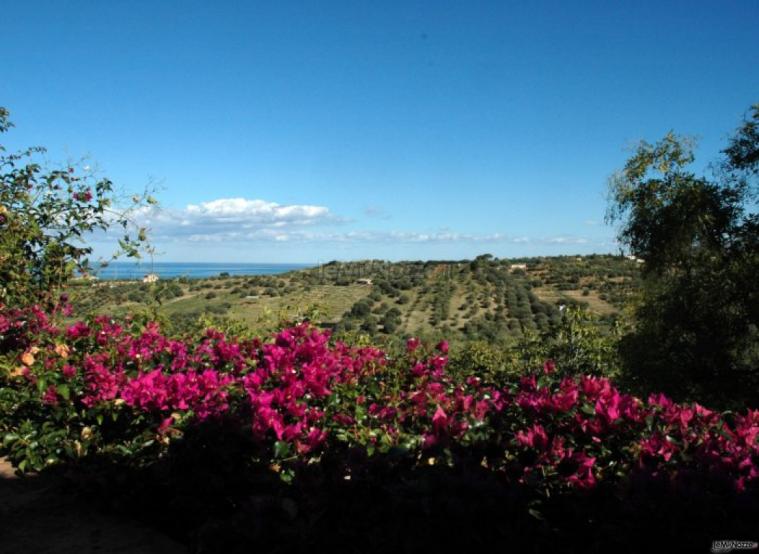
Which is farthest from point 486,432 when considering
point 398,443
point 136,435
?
point 136,435

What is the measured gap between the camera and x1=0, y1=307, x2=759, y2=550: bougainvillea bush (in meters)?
2.20

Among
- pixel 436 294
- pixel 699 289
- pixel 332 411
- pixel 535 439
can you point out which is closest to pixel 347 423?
pixel 332 411

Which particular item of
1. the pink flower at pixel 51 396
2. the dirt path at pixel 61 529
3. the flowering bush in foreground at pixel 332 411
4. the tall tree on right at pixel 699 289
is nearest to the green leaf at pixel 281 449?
the flowering bush in foreground at pixel 332 411

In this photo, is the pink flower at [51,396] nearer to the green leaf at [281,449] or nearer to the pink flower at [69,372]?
the pink flower at [69,372]

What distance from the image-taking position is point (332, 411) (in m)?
3.14

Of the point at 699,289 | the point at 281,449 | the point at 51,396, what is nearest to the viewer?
the point at 281,449

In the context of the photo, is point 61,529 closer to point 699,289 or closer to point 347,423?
point 347,423

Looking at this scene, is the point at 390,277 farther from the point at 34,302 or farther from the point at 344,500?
the point at 344,500

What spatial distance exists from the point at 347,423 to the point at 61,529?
1.74 metres

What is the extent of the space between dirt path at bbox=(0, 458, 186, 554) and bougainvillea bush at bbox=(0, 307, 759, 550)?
21 cm

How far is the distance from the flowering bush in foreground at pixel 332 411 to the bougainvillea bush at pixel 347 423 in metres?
0.01

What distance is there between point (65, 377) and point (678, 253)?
34.4 ft

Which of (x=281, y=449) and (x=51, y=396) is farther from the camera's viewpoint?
(x=51, y=396)

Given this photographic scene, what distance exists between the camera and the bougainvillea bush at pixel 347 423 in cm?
220
